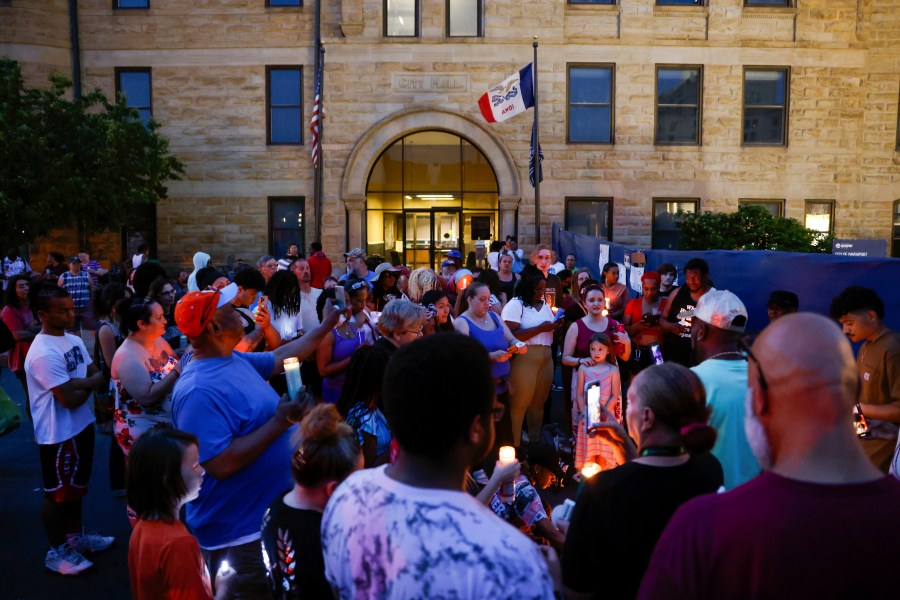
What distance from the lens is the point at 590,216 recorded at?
17.8 meters

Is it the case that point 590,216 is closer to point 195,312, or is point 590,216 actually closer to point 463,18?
point 463,18

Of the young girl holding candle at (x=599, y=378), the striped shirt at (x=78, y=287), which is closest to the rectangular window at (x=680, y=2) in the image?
the young girl holding candle at (x=599, y=378)

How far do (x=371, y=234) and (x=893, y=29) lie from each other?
1455 centimetres

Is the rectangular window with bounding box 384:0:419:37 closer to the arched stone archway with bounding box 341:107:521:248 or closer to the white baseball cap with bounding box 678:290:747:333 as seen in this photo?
the arched stone archway with bounding box 341:107:521:248

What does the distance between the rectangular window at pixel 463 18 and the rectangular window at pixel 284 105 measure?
3.87 metres

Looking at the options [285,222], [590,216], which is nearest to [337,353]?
[285,222]

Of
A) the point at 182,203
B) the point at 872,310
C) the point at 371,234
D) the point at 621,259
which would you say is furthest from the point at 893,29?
the point at 182,203

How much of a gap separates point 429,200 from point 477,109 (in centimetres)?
269

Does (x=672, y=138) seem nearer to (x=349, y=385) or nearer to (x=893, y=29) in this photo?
(x=893, y=29)

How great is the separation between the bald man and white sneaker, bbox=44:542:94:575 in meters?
4.49

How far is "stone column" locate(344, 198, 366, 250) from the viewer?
1716 centimetres

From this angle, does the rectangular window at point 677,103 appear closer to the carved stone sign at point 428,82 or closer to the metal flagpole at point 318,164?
the carved stone sign at point 428,82

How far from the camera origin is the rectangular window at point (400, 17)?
55.8ft

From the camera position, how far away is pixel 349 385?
3.95m
